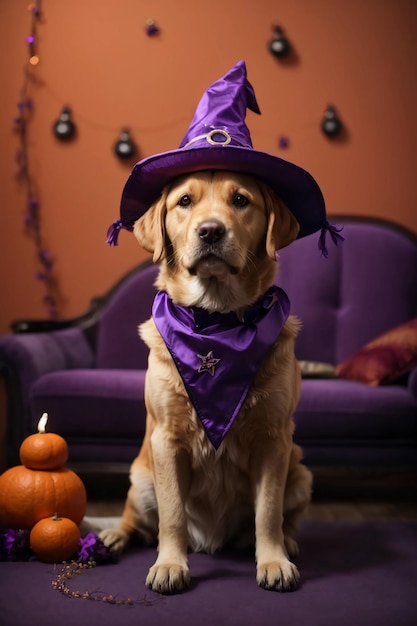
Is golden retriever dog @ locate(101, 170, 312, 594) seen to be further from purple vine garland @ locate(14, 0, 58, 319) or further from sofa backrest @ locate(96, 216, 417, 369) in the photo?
purple vine garland @ locate(14, 0, 58, 319)

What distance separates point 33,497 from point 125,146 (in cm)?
271

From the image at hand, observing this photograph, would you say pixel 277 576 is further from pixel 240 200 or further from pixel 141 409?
pixel 141 409

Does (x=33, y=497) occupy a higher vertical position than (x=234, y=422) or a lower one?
lower

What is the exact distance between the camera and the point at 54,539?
6.83 feet

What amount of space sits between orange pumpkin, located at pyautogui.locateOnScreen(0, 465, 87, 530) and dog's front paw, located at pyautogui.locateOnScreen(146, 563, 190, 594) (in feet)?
1.60

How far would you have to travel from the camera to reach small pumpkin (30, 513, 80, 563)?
6.84 feet

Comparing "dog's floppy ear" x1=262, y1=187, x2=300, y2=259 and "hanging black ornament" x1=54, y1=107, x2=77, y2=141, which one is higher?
"hanging black ornament" x1=54, y1=107, x2=77, y2=141

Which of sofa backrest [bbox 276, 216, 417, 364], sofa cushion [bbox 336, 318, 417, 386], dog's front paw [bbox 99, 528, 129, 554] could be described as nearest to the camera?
A: dog's front paw [bbox 99, 528, 129, 554]

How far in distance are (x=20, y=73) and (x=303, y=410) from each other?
9.36ft

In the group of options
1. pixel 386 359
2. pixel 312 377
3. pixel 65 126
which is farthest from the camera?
pixel 65 126

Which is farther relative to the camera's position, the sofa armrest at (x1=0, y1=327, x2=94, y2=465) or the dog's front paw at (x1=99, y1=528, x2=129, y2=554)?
the sofa armrest at (x1=0, y1=327, x2=94, y2=465)

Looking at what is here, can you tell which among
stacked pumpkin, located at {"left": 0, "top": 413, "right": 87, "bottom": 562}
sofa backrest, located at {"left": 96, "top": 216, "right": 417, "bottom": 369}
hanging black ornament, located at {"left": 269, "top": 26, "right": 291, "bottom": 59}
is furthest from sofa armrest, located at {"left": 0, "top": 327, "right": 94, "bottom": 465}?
hanging black ornament, located at {"left": 269, "top": 26, "right": 291, "bottom": 59}

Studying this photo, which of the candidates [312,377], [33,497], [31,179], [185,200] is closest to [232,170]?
[185,200]

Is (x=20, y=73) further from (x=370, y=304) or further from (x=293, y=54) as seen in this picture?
(x=370, y=304)
